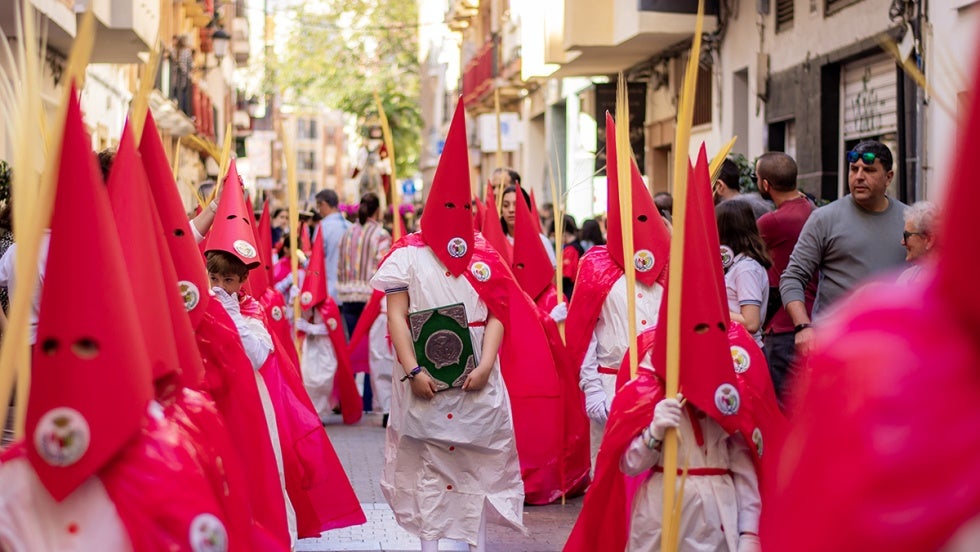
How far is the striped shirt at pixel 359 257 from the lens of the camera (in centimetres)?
1340

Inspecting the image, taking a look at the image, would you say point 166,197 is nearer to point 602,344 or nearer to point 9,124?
point 9,124

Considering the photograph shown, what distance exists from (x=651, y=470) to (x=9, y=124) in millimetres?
2315

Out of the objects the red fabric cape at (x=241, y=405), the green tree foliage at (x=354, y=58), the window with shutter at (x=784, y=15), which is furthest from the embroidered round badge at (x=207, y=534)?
the green tree foliage at (x=354, y=58)

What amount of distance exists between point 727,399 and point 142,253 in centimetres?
164

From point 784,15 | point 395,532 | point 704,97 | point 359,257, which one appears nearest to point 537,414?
point 395,532

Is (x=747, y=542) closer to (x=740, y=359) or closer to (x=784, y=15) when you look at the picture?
(x=740, y=359)

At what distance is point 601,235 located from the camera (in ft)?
48.5

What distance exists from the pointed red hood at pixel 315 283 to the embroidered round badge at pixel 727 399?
28.3ft

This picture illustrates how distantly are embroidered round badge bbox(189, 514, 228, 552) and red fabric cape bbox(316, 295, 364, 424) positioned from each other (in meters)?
9.25

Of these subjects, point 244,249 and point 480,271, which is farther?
point 480,271

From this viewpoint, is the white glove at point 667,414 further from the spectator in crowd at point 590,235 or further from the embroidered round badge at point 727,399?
the spectator in crowd at point 590,235

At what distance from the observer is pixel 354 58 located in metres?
49.5

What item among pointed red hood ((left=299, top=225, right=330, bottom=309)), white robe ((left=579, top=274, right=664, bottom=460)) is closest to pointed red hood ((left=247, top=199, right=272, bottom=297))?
pointed red hood ((left=299, top=225, right=330, bottom=309))

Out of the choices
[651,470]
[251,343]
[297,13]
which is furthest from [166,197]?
[297,13]
